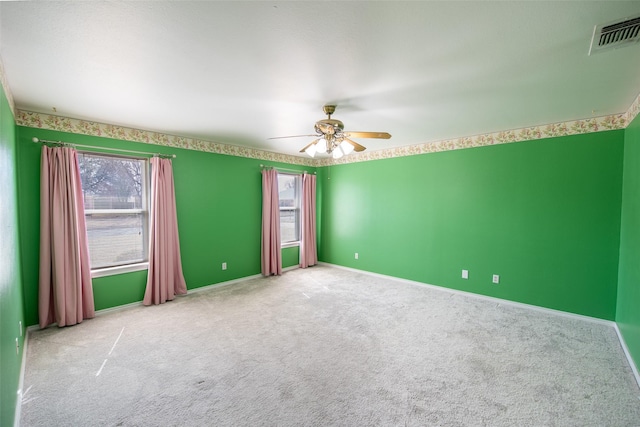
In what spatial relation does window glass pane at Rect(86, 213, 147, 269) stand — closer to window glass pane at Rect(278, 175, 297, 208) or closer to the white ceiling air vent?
window glass pane at Rect(278, 175, 297, 208)

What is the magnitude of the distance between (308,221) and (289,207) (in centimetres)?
51

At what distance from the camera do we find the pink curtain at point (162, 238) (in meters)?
3.68

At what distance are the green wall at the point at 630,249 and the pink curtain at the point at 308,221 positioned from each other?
4.59 metres

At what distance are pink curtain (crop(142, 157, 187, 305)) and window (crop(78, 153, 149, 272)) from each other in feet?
0.65

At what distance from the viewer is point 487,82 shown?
7.25ft

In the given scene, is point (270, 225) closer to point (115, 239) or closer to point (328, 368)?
point (115, 239)

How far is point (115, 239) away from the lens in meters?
3.58

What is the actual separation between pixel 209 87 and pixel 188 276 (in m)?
2.98

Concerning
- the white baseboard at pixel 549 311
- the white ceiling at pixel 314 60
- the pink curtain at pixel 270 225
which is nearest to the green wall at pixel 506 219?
the white baseboard at pixel 549 311

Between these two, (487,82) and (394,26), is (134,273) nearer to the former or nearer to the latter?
(394,26)

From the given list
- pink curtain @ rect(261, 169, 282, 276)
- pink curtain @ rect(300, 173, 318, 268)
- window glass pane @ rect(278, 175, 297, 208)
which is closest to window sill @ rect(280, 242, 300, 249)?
pink curtain @ rect(300, 173, 318, 268)

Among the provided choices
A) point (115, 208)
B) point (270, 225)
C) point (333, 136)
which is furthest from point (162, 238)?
point (333, 136)

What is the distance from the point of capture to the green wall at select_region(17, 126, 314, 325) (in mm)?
2922

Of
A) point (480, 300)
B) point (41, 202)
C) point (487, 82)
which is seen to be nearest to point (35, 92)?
point (41, 202)
